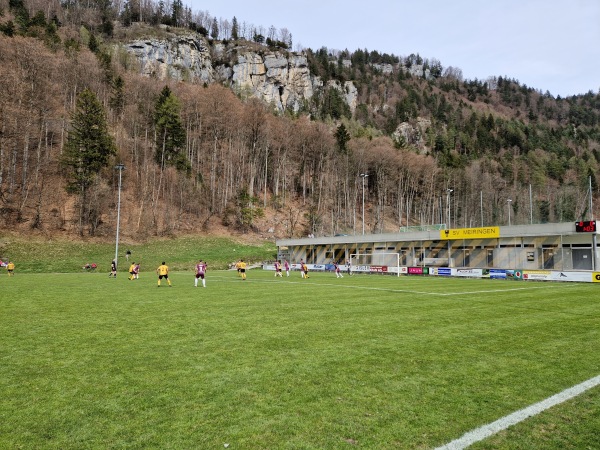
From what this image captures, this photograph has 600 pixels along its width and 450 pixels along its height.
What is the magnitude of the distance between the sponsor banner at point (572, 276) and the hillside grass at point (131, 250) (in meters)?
39.6

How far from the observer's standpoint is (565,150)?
468 feet

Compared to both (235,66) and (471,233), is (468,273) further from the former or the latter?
(235,66)

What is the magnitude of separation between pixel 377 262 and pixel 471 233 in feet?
45.1

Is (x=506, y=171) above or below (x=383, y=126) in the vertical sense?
below

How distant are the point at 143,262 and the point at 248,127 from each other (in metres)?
39.1

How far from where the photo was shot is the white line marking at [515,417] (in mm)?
4517

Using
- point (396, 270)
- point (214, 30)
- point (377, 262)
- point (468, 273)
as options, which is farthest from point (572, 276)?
point (214, 30)

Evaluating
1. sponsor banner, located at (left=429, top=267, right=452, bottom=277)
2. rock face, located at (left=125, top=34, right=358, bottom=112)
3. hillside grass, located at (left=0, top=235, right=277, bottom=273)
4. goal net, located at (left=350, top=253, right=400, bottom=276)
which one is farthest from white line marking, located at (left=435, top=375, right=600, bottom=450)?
rock face, located at (left=125, top=34, right=358, bottom=112)

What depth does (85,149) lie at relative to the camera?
59344mm

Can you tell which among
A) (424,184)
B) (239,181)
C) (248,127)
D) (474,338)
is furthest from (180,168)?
(474,338)

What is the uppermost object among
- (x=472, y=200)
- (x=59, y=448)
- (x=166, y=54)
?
(x=166, y=54)

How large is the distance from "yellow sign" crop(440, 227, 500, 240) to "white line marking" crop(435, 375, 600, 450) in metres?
35.4

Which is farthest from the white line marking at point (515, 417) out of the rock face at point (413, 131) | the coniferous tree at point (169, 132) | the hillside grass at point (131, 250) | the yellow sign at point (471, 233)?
the rock face at point (413, 131)

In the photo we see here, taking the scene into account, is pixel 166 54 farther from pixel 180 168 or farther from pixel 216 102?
pixel 180 168
